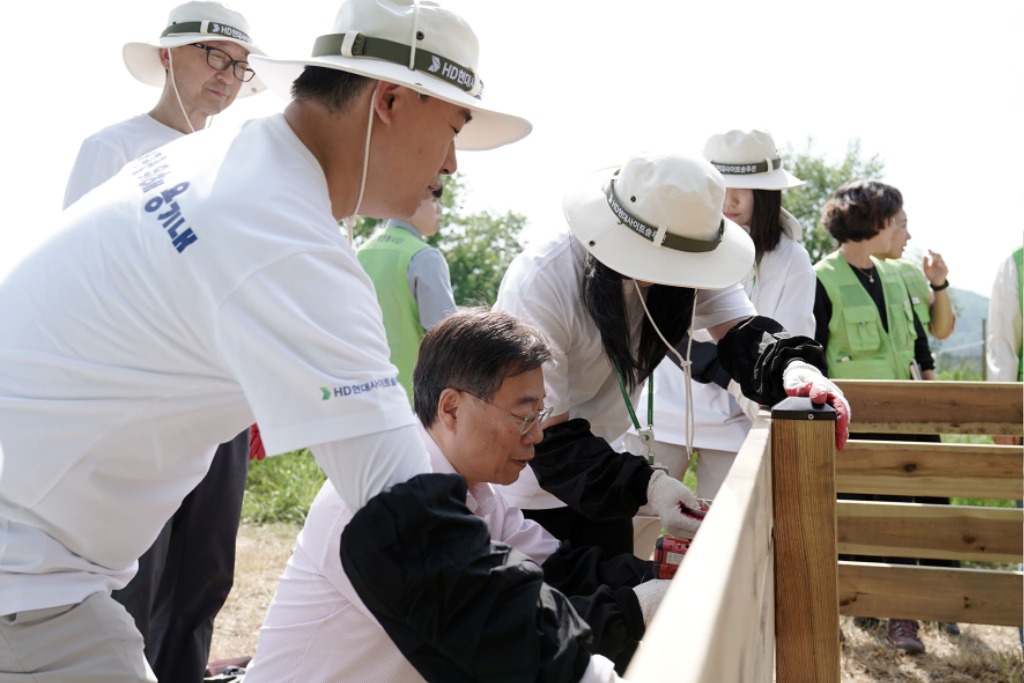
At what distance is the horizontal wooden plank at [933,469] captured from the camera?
433 centimetres

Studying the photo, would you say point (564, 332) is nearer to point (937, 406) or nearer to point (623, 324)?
point (623, 324)

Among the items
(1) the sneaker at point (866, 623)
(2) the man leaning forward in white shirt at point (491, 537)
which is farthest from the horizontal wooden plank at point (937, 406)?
(2) the man leaning forward in white shirt at point (491, 537)

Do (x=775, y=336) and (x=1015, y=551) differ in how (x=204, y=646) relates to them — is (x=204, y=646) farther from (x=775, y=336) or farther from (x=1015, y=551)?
(x=1015, y=551)

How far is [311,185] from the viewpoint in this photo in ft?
4.97

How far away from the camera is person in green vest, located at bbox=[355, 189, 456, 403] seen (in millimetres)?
4125

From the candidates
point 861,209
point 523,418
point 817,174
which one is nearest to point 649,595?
point 523,418

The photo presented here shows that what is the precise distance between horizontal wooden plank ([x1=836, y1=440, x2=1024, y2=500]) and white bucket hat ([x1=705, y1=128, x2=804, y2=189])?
117 cm

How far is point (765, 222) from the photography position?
409cm

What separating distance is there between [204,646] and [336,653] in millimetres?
1762

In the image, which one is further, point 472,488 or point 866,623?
point 866,623

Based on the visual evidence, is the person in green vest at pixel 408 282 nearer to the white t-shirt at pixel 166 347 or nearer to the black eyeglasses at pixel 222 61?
the black eyeglasses at pixel 222 61

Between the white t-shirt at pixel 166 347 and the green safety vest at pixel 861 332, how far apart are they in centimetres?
365

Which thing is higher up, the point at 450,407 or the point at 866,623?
the point at 450,407

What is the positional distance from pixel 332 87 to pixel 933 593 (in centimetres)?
364
